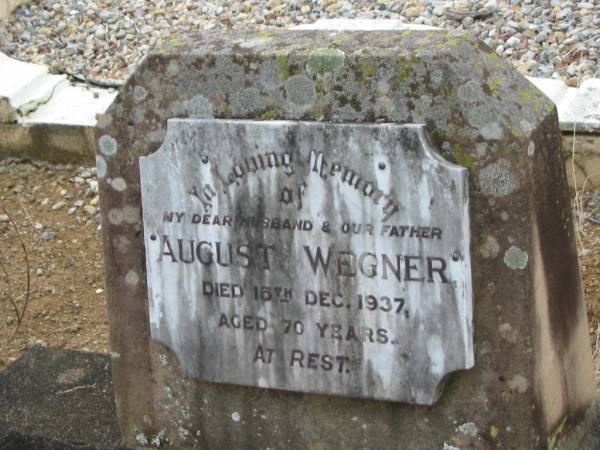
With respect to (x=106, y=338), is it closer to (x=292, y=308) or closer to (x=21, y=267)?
(x=21, y=267)

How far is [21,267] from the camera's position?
5.50 metres

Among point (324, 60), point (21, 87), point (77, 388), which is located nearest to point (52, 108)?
point (21, 87)

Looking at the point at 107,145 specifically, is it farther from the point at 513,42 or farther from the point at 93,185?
the point at 513,42

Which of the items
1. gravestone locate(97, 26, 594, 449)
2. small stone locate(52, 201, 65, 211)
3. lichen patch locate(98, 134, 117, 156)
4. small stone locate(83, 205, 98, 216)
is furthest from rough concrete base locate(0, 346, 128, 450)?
small stone locate(52, 201, 65, 211)

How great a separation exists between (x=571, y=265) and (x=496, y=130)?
481 mm

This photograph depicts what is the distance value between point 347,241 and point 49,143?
3568 mm

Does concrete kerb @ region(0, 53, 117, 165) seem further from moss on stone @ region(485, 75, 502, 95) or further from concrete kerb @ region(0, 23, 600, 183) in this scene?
moss on stone @ region(485, 75, 502, 95)

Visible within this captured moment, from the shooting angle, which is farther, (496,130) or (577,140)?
(577,140)

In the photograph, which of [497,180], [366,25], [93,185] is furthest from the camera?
[93,185]

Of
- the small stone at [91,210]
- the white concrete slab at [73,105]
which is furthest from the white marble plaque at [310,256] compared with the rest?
the white concrete slab at [73,105]

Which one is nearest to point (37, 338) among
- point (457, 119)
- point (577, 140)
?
point (577, 140)

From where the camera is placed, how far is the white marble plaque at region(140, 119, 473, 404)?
110 inches

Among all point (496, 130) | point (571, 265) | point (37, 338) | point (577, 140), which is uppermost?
point (496, 130)

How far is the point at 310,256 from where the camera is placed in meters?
2.94
